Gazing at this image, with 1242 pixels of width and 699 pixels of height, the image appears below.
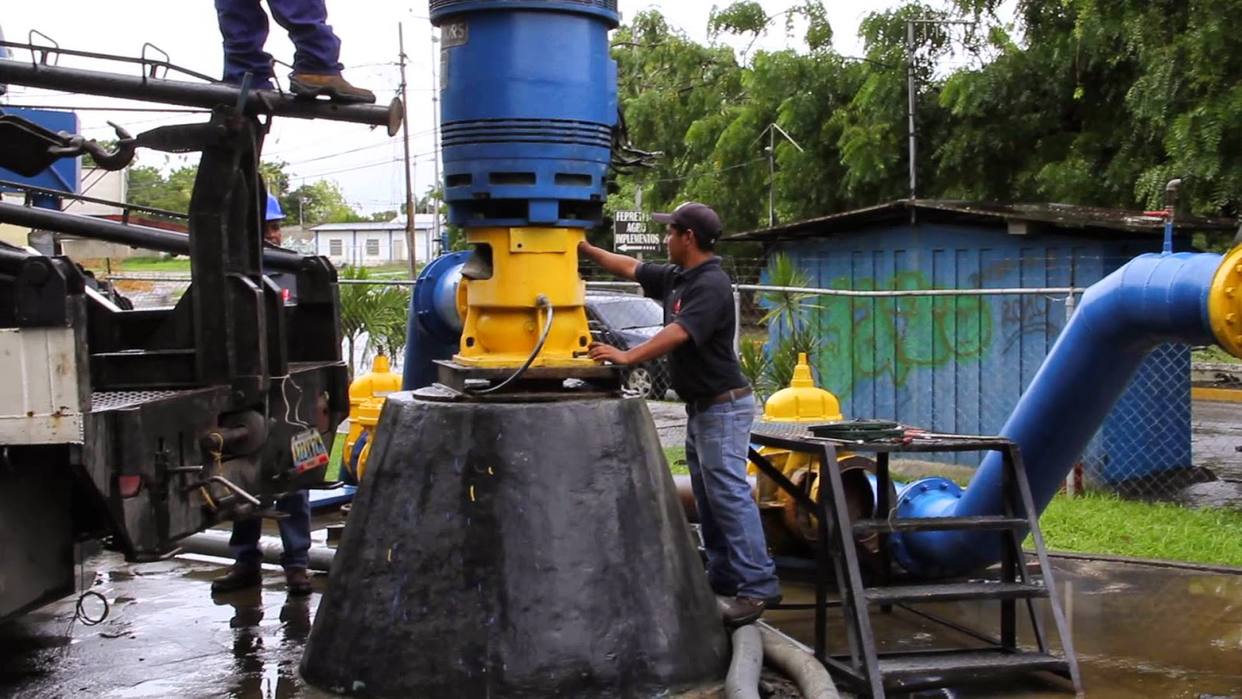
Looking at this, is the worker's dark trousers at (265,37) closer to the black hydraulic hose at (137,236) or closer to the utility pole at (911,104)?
the black hydraulic hose at (137,236)

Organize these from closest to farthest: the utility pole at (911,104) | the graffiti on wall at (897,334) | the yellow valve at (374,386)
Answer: the yellow valve at (374,386) → the graffiti on wall at (897,334) → the utility pole at (911,104)

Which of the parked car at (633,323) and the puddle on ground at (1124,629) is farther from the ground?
the parked car at (633,323)

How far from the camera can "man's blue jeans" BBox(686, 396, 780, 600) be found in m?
5.81

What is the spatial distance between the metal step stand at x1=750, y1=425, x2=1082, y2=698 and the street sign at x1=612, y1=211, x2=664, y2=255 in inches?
670

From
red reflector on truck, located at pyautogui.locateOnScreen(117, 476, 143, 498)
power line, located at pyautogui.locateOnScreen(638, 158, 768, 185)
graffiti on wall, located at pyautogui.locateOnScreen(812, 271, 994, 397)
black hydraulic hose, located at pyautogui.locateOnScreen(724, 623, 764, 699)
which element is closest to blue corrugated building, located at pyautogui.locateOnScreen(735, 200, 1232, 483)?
graffiti on wall, located at pyautogui.locateOnScreen(812, 271, 994, 397)

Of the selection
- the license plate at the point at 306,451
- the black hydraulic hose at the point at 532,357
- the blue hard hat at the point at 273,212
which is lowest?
the license plate at the point at 306,451

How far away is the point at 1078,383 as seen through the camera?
6102 mm

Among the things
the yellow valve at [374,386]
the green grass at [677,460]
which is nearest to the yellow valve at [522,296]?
the yellow valve at [374,386]

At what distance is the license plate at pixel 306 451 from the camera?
6191mm

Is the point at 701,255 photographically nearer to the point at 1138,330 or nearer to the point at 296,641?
the point at 1138,330

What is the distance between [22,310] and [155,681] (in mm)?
1772

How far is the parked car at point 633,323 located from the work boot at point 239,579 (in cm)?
1013

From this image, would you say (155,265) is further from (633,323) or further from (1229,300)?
(1229,300)

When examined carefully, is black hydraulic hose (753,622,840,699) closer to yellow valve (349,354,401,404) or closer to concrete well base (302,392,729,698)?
concrete well base (302,392,729,698)
